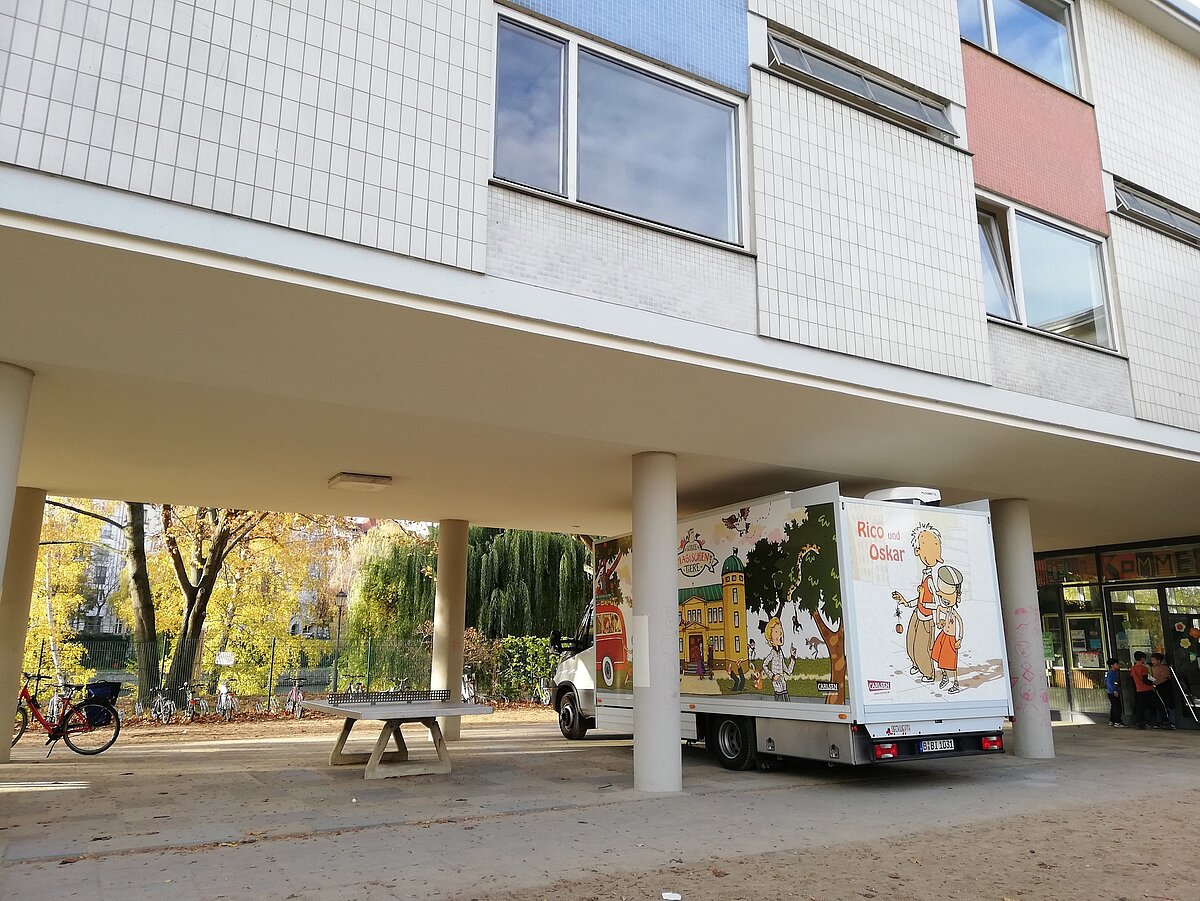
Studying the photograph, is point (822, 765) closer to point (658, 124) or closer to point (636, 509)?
point (636, 509)

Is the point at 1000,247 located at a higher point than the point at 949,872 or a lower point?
higher

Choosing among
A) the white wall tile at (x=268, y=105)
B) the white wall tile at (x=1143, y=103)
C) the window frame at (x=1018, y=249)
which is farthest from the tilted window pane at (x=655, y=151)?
the white wall tile at (x=1143, y=103)

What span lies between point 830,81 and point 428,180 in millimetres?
4590

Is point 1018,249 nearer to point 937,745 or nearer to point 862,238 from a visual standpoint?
point 862,238

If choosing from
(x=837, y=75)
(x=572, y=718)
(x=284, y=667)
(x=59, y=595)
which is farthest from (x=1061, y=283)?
(x=59, y=595)

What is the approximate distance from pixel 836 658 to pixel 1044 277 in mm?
5232

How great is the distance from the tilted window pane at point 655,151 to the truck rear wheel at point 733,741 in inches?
238

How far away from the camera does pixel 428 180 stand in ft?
21.2

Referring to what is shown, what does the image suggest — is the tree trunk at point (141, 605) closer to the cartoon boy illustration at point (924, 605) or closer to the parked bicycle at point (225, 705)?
the parked bicycle at point (225, 705)

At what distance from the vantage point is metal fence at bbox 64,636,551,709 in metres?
20.1

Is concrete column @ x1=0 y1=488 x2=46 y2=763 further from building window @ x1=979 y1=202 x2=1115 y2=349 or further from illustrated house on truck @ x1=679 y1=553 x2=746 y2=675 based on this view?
building window @ x1=979 y1=202 x2=1115 y2=349

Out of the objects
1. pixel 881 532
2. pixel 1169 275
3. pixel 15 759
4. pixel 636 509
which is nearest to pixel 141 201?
pixel 636 509

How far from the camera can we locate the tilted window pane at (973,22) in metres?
10.7

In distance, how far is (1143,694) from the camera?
1712cm
